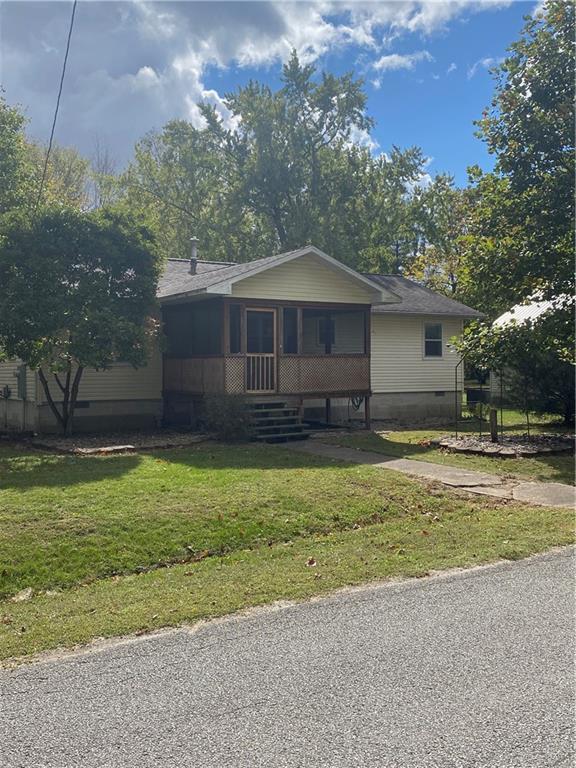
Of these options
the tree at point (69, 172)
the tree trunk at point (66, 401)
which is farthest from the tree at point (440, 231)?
the tree trunk at point (66, 401)

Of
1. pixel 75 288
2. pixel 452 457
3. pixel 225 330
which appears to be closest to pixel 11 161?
pixel 75 288

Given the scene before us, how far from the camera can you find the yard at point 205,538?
582 cm

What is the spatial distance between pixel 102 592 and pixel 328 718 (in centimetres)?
313

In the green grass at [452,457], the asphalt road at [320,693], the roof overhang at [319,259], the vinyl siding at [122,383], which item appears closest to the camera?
the asphalt road at [320,693]

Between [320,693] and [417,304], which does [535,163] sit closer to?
[417,304]

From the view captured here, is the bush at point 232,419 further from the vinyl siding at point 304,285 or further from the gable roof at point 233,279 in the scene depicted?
the vinyl siding at point 304,285

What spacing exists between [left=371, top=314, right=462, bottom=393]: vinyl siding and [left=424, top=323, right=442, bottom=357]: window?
0.13 m

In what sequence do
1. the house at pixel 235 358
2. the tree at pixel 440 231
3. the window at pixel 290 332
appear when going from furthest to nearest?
1. the tree at pixel 440 231
2. the window at pixel 290 332
3. the house at pixel 235 358

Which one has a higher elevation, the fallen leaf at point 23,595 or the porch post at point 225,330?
the porch post at point 225,330

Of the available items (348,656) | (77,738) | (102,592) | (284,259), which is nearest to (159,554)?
(102,592)

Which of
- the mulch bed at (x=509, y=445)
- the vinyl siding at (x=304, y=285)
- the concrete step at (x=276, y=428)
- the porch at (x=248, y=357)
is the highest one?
the vinyl siding at (x=304, y=285)

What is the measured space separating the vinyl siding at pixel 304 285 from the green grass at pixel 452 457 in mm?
3428

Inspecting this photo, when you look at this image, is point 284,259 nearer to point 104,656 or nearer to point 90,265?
point 90,265

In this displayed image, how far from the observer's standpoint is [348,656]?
4.58 m
